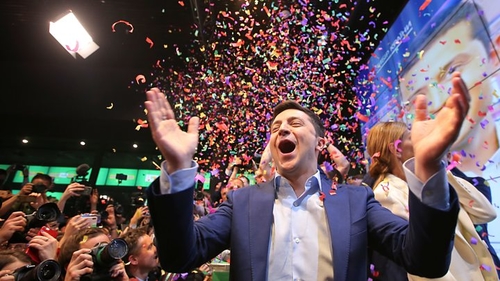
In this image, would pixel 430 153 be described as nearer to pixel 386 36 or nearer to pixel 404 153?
pixel 404 153

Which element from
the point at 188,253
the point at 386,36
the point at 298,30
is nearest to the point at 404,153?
the point at 188,253

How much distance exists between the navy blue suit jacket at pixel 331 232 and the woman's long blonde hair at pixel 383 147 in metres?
0.62

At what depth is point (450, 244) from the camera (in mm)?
860

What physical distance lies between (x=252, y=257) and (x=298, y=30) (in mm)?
4208

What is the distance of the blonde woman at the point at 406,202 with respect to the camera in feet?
4.84

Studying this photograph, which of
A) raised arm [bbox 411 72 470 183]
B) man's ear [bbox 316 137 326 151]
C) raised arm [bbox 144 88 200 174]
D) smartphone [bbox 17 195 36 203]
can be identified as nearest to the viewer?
raised arm [bbox 411 72 470 183]

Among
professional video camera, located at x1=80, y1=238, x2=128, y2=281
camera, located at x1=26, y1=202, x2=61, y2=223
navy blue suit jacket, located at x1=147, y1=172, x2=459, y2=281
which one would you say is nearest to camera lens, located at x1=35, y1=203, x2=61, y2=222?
camera, located at x1=26, y1=202, x2=61, y2=223

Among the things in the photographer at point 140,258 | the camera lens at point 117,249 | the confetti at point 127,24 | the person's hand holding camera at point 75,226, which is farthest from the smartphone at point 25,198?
the confetti at point 127,24

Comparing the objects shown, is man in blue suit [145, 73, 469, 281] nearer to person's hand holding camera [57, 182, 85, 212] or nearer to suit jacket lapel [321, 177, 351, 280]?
suit jacket lapel [321, 177, 351, 280]

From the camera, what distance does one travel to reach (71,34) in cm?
441

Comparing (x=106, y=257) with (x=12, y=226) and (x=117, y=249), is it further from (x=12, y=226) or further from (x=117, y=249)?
(x=12, y=226)

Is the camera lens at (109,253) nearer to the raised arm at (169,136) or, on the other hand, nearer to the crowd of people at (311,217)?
the crowd of people at (311,217)

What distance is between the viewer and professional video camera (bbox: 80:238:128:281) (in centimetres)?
158

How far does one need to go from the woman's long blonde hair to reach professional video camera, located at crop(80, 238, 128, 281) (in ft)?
4.47
